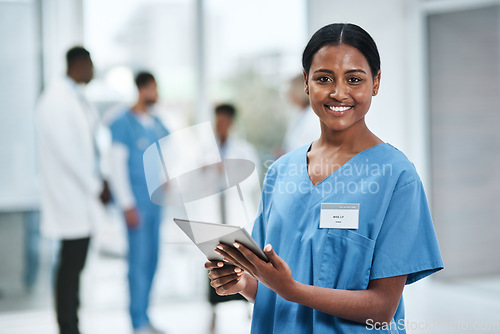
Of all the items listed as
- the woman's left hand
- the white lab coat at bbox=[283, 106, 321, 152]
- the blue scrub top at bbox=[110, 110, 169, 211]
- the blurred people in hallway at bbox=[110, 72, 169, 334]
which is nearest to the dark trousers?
the blurred people in hallway at bbox=[110, 72, 169, 334]

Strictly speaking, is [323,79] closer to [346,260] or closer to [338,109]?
[338,109]

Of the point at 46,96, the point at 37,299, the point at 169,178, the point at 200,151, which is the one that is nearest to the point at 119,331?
the point at 37,299

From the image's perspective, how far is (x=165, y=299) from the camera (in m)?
4.03

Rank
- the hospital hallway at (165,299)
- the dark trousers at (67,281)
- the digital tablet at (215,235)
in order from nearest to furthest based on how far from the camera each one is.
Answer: the digital tablet at (215,235), the dark trousers at (67,281), the hospital hallway at (165,299)

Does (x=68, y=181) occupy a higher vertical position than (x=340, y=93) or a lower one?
lower

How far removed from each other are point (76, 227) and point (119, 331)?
3.08 feet

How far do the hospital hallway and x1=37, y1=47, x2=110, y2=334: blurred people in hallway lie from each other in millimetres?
663

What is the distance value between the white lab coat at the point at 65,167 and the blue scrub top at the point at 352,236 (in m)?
1.88

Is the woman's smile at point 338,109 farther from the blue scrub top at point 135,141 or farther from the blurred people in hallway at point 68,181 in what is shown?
Result: the blue scrub top at point 135,141

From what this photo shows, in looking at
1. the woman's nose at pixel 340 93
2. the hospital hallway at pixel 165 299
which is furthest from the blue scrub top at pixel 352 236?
the hospital hallway at pixel 165 299

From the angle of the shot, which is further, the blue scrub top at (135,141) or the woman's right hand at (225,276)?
the blue scrub top at (135,141)

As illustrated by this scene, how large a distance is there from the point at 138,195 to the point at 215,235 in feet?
8.19

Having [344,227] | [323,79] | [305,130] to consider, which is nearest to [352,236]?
[344,227]

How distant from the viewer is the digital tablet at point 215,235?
84 cm
